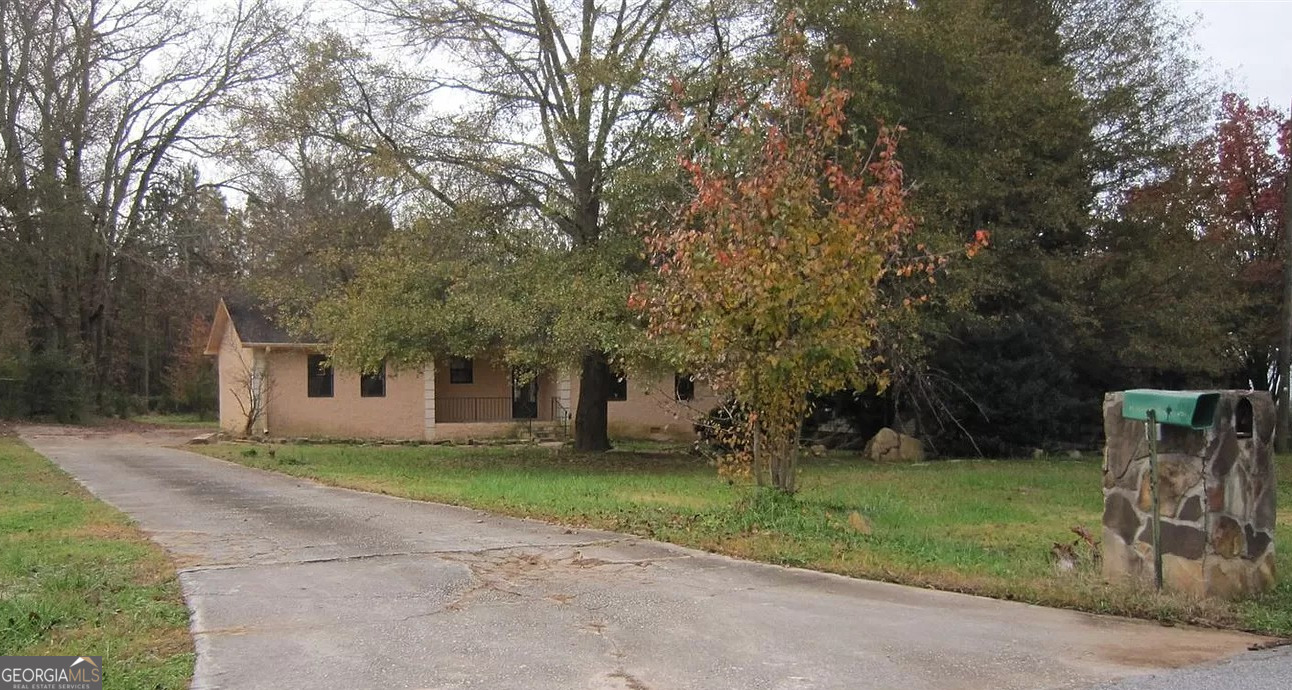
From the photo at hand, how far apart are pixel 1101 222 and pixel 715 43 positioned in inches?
429

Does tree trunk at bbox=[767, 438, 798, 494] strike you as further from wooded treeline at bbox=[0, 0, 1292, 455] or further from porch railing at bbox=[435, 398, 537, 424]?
porch railing at bbox=[435, 398, 537, 424]

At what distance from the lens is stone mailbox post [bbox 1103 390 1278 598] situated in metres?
6.74

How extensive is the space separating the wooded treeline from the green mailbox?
3987 millimetres

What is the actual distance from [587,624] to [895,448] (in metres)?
17.3

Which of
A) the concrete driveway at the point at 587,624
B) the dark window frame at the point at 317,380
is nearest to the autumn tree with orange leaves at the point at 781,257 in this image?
the concrete driveway at the point at 587,624

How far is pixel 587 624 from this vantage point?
6012mm

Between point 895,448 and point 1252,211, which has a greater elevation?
point 1252,211

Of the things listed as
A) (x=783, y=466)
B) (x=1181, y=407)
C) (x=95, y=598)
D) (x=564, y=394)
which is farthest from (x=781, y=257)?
(x=564, y=394)

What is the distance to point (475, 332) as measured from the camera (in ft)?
55.7

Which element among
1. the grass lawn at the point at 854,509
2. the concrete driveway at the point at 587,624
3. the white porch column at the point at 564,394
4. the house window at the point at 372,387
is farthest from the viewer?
the white porch column at the point at 564,394

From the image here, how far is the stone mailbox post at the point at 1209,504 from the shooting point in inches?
265

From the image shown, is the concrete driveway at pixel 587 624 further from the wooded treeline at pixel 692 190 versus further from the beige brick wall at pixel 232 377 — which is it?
the beige brick wall at pixel 232 377

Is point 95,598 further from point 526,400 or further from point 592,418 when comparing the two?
point 526,400

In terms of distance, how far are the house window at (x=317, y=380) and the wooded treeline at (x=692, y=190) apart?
177 cm
